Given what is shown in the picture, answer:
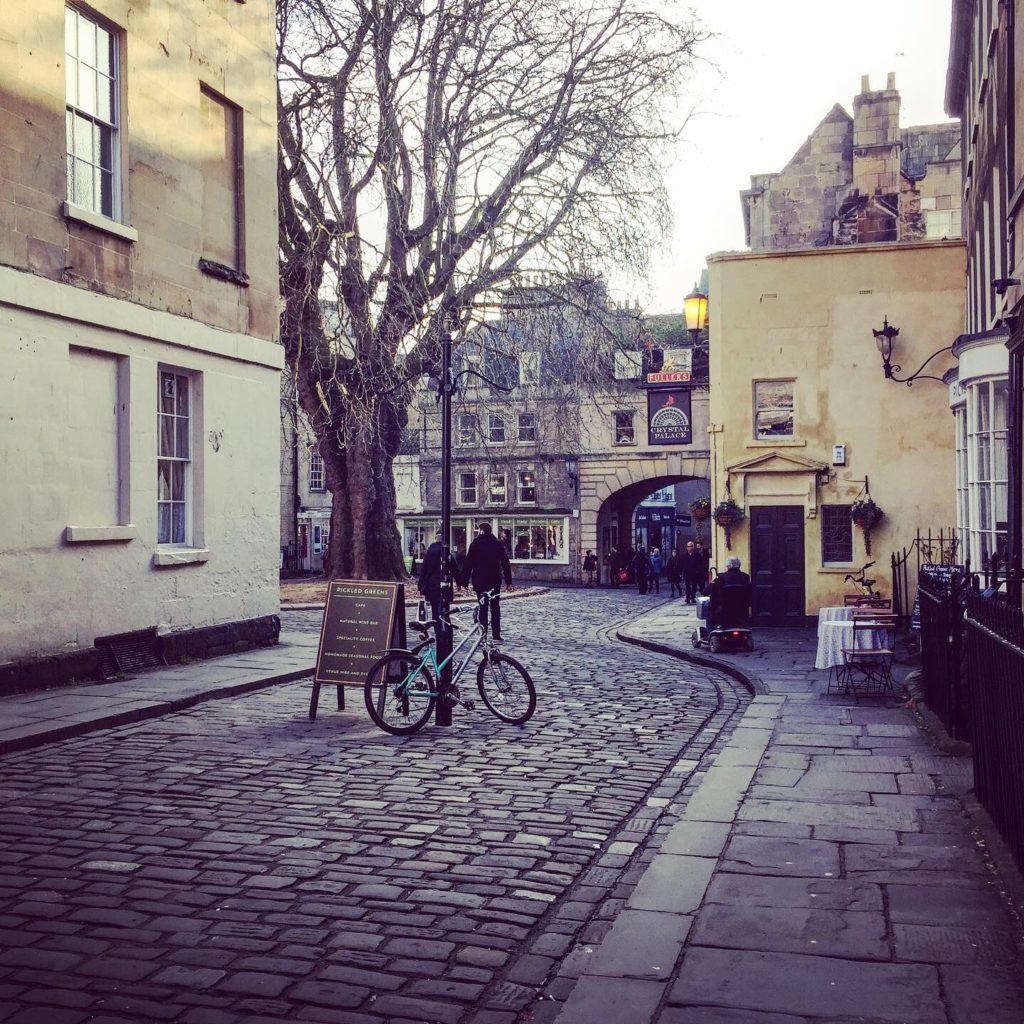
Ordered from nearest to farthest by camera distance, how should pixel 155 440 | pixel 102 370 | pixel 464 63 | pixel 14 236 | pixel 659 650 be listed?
pixel 14 236
pixel 102 370
pixel 155 440
pixel 659 650
pixel 464 63

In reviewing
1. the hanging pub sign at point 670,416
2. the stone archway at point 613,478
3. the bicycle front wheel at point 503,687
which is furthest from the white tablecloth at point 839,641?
the stone archway at point 613,478

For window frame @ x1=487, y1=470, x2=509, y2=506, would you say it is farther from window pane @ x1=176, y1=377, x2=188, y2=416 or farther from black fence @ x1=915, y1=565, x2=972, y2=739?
black fence @ x1=915, y1=565, x2=972, y2=739

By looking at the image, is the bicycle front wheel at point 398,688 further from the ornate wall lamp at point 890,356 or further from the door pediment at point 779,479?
the ornate wall lamp at point 890,356

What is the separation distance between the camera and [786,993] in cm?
393

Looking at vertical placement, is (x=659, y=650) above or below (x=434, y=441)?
below

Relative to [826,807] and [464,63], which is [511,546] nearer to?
[464,63]

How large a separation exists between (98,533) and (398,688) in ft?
13.3

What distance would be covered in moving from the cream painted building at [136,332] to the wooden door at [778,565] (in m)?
10.3

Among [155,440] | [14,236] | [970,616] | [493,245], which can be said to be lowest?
[970,616]

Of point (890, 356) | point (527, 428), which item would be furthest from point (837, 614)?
point (527, 428)

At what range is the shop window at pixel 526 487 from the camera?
50.7 meters

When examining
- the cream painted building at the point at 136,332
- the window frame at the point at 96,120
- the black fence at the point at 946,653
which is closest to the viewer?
the black fence at the point at 946,653

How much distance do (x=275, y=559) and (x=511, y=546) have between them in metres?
36.3

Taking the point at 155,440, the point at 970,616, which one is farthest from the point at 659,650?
the point at 970,616
